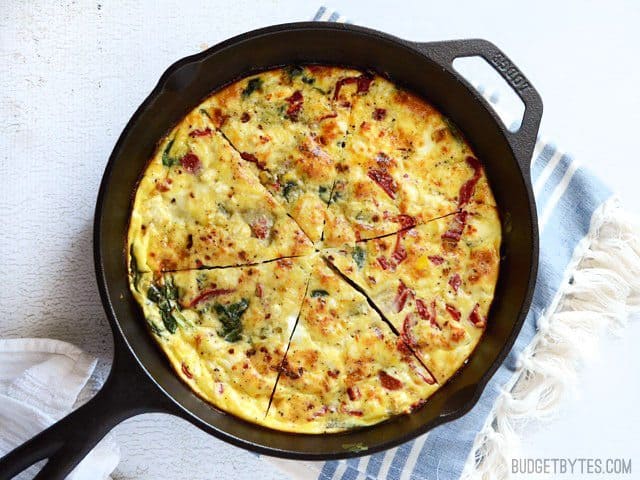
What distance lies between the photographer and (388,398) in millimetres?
3328

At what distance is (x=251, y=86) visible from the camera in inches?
136

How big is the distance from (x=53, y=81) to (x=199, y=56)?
1038mm

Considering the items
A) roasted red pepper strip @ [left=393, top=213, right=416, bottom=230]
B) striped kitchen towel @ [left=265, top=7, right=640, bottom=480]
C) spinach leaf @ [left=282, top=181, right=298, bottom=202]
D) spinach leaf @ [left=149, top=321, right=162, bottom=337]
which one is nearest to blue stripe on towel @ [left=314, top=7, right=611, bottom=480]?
striped kitchen towel @ [left=265, top=7, right=640, bottom=480]

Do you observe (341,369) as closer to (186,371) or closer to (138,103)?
(186,371)

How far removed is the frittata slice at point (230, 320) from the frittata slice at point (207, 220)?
0.22 ft

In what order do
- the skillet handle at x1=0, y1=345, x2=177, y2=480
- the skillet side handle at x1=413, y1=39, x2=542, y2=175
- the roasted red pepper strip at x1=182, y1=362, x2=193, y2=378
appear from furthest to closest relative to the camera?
the roasted red pepper strip at x1=182, y1=362, x2=193, y2=378, the skillet side handle at x1=413, y1=39, x2=542, y2=175, the skillet handle at x1=0, y1=345, x2=177, y2=480

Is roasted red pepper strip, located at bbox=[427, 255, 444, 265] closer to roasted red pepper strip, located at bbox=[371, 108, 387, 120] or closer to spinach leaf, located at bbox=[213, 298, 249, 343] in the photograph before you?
roasted red pepper strip, located at bbox=[371, 108, 387, 120]

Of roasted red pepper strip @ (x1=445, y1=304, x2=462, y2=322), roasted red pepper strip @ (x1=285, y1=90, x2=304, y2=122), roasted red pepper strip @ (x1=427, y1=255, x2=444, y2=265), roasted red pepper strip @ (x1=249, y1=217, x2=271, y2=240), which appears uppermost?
roasted red pepper strip @ (x1=285, y1=90, x2=304, y2=122)

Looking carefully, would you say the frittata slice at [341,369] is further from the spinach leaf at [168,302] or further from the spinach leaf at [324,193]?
the spinach leaf at [168,302]

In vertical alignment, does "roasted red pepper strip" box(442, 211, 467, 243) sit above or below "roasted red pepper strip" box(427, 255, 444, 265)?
above

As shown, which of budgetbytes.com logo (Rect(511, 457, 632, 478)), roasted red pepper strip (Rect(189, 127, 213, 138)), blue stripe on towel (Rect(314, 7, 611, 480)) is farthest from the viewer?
budgetbytes.com logo (Rect(511, 457, 632, 478))

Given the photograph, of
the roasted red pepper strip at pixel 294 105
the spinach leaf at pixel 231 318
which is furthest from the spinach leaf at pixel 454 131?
the spinach leaf at pixel 231 318

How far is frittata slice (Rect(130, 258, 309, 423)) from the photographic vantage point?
3.32 m

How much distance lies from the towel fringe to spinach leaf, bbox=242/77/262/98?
1.71 meters
